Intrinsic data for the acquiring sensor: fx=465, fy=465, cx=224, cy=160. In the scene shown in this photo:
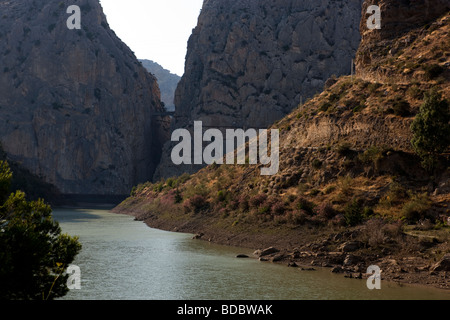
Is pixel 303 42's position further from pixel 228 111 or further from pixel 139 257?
pixel 139 257

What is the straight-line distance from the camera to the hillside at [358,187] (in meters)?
42.2

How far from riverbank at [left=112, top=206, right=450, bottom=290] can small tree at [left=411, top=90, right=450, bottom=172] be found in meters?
11.7

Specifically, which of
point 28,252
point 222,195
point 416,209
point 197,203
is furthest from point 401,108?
point 28,252

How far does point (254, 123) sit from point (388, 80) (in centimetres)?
9879

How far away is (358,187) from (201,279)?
25.0 m

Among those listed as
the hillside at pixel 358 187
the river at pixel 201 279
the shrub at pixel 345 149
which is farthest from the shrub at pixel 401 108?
the river at pixel 201 279

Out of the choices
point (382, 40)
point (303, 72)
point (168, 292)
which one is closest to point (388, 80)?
point (382, 40)

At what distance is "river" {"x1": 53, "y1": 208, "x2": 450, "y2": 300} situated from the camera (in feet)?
104

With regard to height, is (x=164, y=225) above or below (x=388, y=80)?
below

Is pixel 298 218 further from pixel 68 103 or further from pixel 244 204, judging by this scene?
pixel 68 103

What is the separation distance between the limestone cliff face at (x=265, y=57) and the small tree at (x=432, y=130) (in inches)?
4177

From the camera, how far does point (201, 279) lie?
3750cm

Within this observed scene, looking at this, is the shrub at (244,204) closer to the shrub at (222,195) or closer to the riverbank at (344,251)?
the riverbank at (344,251)

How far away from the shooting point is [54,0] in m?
196
